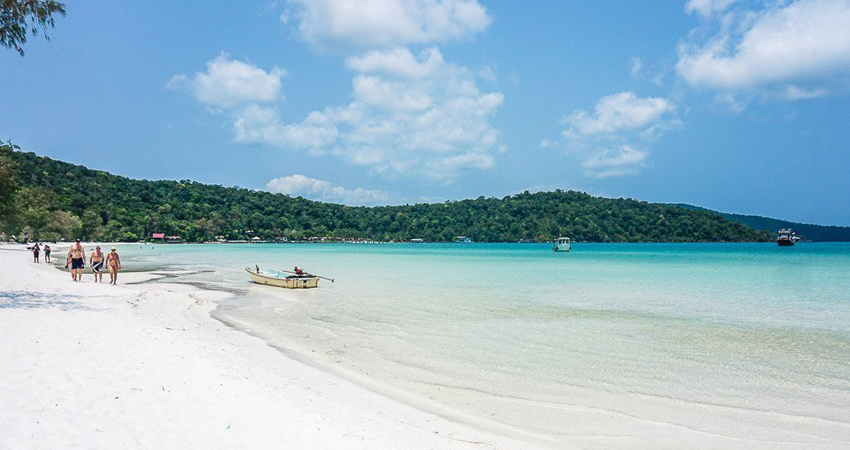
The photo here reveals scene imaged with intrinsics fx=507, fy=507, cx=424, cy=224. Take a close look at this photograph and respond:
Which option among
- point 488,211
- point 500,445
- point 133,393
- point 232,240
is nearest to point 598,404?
point 500,445

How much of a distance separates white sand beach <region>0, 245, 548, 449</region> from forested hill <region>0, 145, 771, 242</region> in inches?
4083

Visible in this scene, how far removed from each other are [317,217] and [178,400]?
18680 cm

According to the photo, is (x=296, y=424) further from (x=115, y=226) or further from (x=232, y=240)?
(x=232, y=240)

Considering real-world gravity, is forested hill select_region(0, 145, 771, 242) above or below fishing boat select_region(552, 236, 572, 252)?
above

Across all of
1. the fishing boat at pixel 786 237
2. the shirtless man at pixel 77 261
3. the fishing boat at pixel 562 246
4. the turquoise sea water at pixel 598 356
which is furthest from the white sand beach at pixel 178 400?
the fishing boat at pixel 786 237

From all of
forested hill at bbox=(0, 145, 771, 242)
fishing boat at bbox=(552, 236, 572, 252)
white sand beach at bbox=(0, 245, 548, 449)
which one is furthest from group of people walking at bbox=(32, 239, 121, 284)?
forested hill at bbox=(0, 145, 771, 242)

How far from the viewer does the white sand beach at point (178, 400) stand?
5129mm

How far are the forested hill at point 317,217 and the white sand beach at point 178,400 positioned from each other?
104 m

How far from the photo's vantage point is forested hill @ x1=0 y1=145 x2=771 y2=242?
118 metres

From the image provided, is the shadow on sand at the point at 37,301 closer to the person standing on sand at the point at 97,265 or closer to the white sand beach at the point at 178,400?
the white sand beach at the point at 178,400

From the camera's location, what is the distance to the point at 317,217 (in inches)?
7451

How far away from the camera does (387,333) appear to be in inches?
548

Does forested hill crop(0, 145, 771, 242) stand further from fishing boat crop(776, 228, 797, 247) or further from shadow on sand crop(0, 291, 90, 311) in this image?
shadow on sand crop(0, 291, 90, 311)

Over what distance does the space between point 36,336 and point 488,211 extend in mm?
177912
